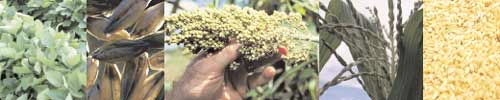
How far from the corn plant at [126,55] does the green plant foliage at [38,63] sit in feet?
0.32

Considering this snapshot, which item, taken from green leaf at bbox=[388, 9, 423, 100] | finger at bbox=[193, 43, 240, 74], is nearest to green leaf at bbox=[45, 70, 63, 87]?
finger at bbox=[193, 43, 240, 74]

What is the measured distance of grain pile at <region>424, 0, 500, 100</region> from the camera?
4.13 m

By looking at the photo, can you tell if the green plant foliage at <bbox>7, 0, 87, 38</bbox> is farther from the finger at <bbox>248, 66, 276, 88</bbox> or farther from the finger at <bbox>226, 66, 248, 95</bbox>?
the finger at <bbox>248, 66, 276, 88</bbox>

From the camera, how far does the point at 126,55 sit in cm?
368

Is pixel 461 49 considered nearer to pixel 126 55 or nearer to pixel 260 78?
pixel 260 78

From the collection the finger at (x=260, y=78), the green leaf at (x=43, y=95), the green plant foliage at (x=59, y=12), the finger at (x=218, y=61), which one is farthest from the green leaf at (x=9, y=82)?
the finger at (x=260, y=78)

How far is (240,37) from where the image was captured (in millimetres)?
3768

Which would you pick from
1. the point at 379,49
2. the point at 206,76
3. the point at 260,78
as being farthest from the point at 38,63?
the point at 379,49

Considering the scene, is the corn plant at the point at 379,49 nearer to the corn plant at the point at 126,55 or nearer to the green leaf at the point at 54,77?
the corn plant at the point at 126,55

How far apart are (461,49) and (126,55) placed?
2.08m

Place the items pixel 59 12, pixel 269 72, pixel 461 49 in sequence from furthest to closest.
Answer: pixel 461 49 → pixel 59 12 → pixel 269 72

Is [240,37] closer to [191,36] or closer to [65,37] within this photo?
[191,36]

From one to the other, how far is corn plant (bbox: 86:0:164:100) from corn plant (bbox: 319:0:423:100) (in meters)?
1.09

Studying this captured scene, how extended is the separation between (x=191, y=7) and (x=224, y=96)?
21.7 inches
